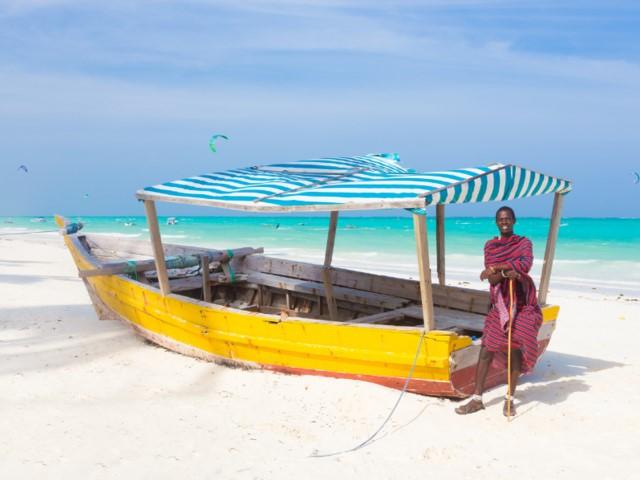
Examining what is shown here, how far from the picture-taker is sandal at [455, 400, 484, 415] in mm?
4895

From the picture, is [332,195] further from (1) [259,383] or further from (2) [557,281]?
(2) [557,281]

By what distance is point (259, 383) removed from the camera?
5.67 m

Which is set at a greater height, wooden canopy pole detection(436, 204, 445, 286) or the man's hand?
the man's hand

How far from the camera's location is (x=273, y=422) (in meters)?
4.84

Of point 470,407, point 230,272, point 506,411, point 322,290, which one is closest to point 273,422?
point 470,407

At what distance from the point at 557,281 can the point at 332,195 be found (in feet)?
44.3

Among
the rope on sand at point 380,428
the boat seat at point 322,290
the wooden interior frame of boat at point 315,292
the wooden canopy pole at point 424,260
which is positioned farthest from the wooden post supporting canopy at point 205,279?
the wooden canopy pole at point 424,260

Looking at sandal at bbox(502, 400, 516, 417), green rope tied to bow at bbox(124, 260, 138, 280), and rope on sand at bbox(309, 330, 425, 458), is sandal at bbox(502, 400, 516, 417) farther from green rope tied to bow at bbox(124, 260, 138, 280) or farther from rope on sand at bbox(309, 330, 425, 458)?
green rope tied to bow at bbox(124, 260, 138, 280)

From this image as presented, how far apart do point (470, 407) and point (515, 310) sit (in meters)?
0.85

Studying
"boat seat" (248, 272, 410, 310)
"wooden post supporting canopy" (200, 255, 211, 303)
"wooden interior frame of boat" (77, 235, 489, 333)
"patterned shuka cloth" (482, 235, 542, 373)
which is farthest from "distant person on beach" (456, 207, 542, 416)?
"wooden post supporting canopy" (200, 255, 211, 303)

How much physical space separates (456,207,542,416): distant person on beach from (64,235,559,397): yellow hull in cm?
19

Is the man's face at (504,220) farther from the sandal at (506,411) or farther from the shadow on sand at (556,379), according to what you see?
the shadow on sand at (556,379)

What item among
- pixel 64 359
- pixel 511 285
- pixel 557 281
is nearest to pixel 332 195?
pixel 511 285

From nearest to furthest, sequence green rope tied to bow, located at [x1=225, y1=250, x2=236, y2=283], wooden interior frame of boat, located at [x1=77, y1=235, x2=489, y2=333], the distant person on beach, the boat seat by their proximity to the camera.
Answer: the distant person on beach < wooden interior frame of boat, located at [x1=77, y1=235, x2=489, y2=333] < the boat seat < green rope tied to bow, located at [x1=225, y1=250, x2=236, y2=283]
